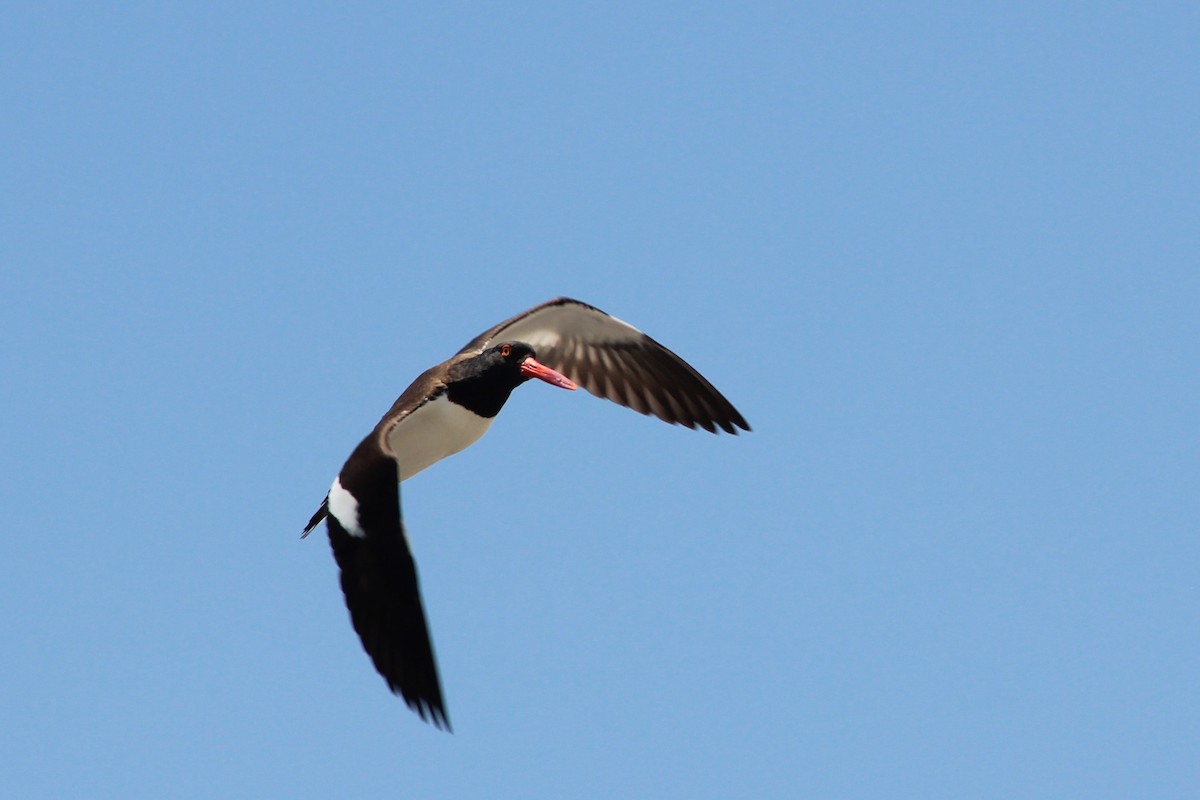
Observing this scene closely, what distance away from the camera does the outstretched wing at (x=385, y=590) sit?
1156cm

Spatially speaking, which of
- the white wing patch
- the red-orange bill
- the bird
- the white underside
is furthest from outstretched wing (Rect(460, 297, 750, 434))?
the white wing patch

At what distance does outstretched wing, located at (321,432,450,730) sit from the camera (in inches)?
455

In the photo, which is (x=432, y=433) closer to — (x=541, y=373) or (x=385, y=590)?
(x=541, y=373)

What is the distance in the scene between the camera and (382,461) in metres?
12.4

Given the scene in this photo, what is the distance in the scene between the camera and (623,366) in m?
17.6

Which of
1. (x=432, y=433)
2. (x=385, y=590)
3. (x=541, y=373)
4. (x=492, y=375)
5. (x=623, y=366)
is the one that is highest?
(x=623, y=366)

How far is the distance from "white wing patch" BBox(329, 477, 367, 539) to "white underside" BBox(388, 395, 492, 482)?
8.38ft

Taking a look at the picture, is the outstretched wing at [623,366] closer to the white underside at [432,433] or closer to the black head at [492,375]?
the black head at [492,375]

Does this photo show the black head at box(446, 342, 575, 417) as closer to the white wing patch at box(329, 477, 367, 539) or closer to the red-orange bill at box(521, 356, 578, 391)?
the red-orange bill at box(521, 356, 578, 391)

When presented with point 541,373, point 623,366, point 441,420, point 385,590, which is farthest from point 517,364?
point 385,590

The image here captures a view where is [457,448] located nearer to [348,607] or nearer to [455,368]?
[455,368]

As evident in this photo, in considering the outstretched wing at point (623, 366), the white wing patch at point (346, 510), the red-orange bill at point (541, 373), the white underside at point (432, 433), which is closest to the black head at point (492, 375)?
the red-orange bill at point (541, 373)

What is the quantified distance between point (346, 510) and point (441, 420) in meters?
3.15

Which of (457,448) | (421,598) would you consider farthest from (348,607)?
(457,448)
